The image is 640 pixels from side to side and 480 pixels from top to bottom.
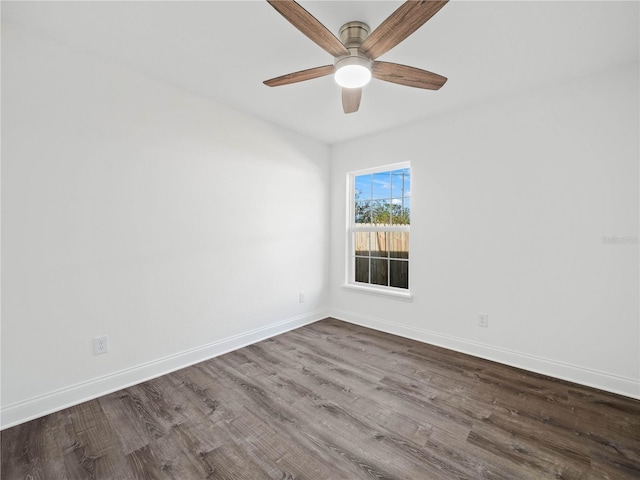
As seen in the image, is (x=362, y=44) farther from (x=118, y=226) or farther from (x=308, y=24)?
(x=118, y=226)

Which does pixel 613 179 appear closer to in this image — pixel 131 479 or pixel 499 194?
pixel 499 194

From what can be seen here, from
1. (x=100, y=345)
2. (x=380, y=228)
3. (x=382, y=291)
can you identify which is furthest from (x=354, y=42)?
(x=100, y=345)

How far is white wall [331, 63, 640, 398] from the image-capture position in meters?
2.21

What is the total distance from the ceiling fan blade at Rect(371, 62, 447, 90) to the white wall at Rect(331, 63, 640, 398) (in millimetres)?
1202

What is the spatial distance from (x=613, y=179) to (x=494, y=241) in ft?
3.08

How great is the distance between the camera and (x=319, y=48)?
200cm

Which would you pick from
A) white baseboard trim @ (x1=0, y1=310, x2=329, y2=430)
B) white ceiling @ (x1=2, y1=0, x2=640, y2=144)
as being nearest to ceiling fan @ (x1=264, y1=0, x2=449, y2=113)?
white ceiling @ (x1=2, y1=0, x2=640, y2=144)

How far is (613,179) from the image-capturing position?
87.7 inches

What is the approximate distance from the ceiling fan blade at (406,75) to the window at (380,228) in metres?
1.52

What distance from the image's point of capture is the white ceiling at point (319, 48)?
167 cm

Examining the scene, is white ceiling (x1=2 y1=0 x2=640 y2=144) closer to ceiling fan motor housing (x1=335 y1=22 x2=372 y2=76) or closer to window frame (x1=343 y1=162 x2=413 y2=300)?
ceiling fan motor housing (x1=335 y1=22 x2=372 y2=76)

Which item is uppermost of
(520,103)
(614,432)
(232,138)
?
(520,103)

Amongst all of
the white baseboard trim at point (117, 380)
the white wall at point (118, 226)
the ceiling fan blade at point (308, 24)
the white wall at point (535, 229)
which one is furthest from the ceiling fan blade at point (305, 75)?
the white baseboard trim at point (117, 380)

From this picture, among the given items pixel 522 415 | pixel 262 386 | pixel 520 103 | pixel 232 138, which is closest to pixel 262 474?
pixel 262 386
